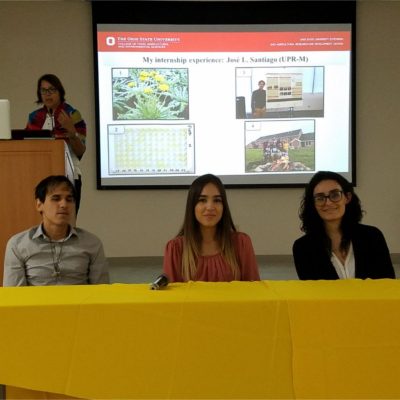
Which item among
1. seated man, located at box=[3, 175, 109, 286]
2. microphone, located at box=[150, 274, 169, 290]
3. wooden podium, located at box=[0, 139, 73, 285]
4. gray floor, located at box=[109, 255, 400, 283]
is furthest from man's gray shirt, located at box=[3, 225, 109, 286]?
gray floor, located at box=[109, 255, 400, 283]

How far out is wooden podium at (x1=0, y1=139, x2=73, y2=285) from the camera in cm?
229

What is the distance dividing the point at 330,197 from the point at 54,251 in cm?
118

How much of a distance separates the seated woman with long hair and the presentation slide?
10.3ft

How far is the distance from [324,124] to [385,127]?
2.31 feet

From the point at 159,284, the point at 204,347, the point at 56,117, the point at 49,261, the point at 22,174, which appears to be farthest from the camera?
the point at 56,117

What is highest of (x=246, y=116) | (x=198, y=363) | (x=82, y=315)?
(x=246, y=116)

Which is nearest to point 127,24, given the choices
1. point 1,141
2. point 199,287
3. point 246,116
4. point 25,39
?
point 25,39

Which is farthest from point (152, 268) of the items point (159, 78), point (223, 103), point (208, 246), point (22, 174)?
point (208, 246)

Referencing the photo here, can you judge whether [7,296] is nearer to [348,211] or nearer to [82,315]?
[82,315]

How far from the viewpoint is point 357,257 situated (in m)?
1.83

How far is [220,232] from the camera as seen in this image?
6.14 feet

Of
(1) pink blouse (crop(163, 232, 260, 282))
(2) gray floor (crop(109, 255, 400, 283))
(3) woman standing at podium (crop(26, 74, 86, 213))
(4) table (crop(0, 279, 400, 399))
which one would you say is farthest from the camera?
(2) gray floor (crop(109, 255, 400, 283))

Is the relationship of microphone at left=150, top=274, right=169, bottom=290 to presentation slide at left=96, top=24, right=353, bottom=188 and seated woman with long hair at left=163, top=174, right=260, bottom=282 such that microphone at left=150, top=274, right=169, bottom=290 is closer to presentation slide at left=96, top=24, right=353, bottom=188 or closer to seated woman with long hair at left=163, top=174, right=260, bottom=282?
seated woman with long hair at left=163, top=174, right=260, bottom=282

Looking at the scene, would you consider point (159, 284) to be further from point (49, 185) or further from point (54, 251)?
point (49, 185)
